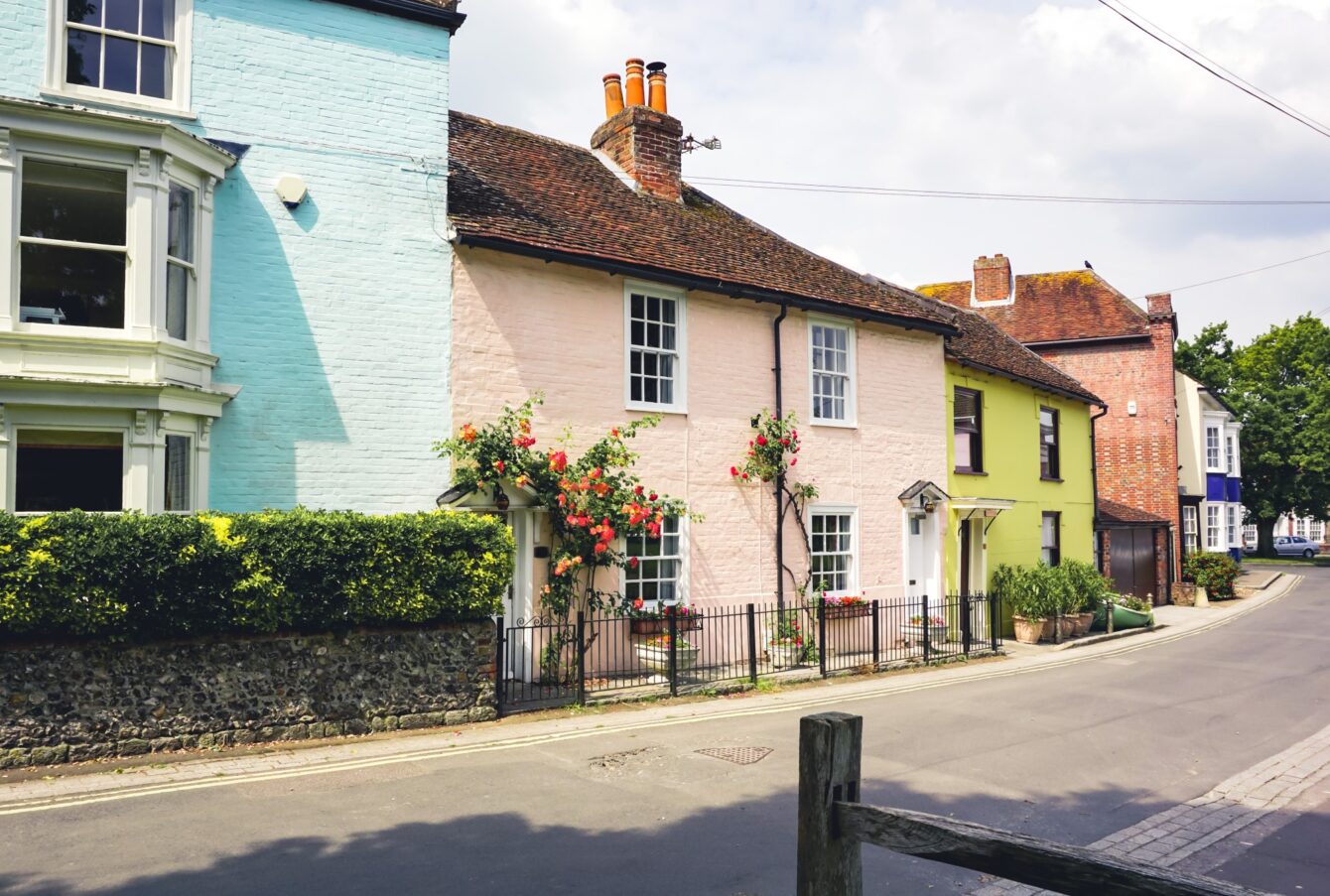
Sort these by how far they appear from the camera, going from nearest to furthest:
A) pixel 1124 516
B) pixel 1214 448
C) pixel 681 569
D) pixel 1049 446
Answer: pixel 681 569 < pixel 1049 446 < pixel 1124 516 < pixel 1214 448

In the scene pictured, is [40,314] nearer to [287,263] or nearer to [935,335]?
[287,263]

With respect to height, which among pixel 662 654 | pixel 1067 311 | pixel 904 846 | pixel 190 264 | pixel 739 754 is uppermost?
pixel 1067 311

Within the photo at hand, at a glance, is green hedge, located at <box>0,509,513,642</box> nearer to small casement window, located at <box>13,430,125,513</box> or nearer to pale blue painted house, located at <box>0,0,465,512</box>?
small casement window, located at <box>13,430,125,513</box>

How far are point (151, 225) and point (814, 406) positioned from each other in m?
11.3

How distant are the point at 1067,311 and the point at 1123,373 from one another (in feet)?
10.1

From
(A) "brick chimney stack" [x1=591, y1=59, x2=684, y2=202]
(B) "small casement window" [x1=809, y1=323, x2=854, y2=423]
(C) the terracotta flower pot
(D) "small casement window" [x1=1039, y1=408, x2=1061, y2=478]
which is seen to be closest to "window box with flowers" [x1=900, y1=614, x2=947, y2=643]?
(C) the terracotta flower pot

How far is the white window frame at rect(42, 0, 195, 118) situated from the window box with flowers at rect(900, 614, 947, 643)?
14160mm

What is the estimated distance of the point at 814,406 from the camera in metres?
17.7

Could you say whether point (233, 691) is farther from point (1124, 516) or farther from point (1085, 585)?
point (1124, 516)

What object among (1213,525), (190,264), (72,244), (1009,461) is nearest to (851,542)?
(1009,461)

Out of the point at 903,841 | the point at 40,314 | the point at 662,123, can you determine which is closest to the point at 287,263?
the point at 40,314

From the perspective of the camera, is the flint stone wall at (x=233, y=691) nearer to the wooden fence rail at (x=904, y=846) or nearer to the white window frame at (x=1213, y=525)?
the wooden fence rail at (x=904, y=846)

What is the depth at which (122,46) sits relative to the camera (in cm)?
1137

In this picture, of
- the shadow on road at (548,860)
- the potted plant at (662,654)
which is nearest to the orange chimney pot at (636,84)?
the potted plant at (662,654)
